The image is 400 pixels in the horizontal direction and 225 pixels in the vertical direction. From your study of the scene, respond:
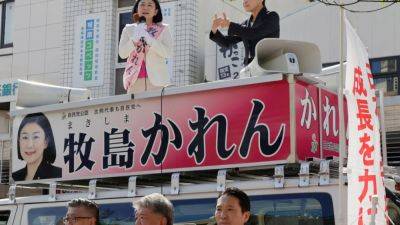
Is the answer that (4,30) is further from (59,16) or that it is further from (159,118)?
(159,118)

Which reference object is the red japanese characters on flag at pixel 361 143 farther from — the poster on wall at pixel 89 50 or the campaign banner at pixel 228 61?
the poster on wall at pixel 89 50

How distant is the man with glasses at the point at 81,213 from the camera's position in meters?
4.16

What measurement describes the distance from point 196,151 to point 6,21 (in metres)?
12.7

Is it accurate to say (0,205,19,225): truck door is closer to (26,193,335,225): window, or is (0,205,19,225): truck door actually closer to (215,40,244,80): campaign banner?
(26,193,335,225): window

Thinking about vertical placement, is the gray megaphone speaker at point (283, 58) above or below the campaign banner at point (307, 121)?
above

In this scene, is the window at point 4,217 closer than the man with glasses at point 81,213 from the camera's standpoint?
No

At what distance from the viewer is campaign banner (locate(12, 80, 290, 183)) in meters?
4.76

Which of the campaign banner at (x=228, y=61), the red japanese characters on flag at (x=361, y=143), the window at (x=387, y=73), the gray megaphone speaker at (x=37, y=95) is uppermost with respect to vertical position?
the campaign banner at (x=228, y=61)

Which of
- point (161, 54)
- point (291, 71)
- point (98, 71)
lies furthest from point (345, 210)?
point (98, 71)

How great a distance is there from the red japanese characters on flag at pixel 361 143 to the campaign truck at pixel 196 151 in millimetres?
197

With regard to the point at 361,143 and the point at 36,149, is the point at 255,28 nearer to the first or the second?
the point at 361,143

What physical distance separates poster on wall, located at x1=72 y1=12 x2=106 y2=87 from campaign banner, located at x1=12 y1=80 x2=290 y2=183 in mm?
8443

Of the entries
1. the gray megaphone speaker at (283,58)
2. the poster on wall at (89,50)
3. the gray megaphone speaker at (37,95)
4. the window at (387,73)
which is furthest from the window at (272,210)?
the poster on wall at (89,50)

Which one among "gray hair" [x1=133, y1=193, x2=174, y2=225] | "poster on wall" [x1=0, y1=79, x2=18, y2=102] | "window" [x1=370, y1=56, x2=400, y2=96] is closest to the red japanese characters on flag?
"gray hair" [x1=133, y1=193, x2=174, y2=225]
